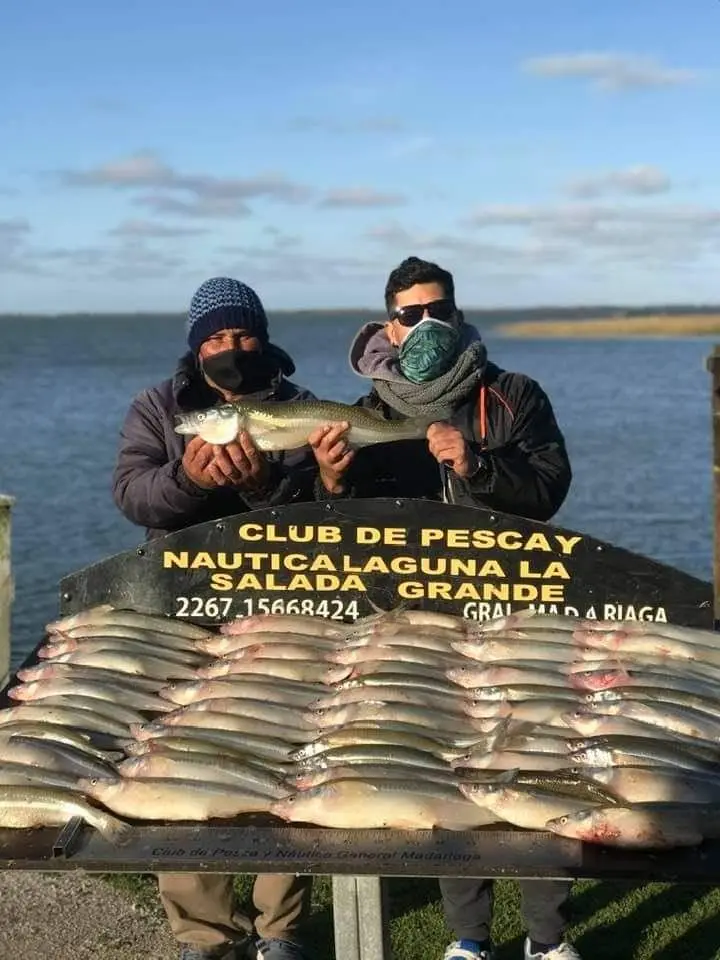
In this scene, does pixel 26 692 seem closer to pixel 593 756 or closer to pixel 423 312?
pixel 593 756

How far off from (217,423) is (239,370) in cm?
59

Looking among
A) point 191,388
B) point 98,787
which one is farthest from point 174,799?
point 191,388

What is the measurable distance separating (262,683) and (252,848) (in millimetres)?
1045

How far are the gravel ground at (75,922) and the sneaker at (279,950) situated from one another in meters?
0.65

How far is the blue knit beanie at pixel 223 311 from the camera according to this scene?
5660mm

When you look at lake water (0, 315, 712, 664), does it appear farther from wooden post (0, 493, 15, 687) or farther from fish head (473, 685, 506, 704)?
fish head (473, 685, 506, 704)

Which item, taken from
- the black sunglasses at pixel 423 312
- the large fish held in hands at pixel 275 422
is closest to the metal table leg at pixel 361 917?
the large fish held in hands at pixel 275 422

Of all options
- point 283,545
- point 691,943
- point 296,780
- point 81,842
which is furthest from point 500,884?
point 81,842

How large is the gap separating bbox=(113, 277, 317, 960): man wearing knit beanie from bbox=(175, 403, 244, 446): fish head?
0.05 metres

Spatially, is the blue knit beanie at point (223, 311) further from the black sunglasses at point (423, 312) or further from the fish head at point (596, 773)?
the fish head at point (596, 773)

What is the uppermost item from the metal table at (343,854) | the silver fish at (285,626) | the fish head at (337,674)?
the silver fish at (285,626)

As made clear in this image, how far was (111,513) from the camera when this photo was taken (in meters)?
21.3

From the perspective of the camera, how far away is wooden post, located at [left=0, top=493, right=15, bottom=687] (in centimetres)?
721

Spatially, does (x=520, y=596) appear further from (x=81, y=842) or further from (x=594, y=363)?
(x=594, y=363)
